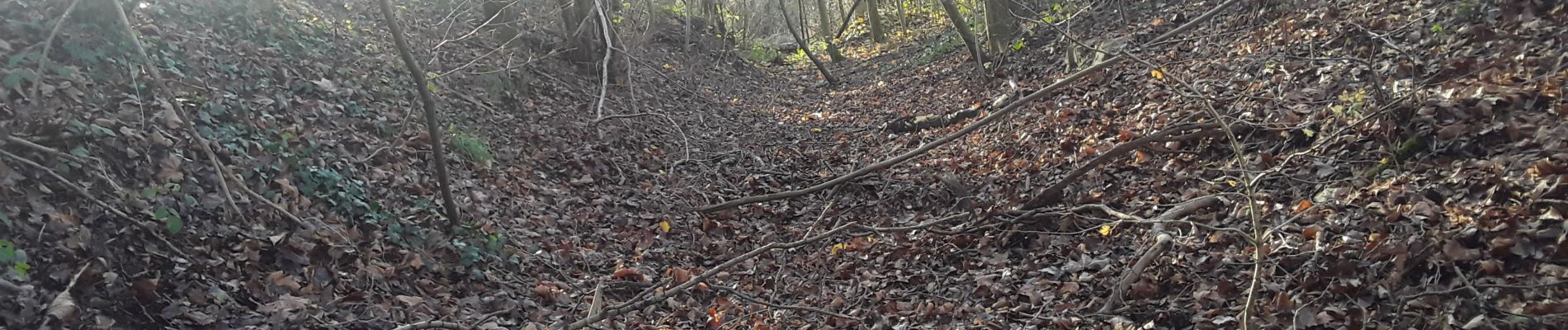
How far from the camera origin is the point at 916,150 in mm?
9133

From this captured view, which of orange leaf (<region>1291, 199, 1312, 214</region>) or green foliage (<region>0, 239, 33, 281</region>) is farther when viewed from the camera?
orange leaf (<region>1291, 199, 1312, 214</region>)

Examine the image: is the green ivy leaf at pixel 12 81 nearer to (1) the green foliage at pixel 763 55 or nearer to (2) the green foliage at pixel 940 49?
(2) the green foliage at pixel 940 49

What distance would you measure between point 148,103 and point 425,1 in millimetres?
7046

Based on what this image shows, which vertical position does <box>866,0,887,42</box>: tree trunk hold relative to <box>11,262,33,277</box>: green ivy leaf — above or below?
below

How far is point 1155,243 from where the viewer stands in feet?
17.1

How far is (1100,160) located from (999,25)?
678 centimetres

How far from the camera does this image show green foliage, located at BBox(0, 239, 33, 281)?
374 cm

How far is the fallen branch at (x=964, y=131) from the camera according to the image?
27.2ft

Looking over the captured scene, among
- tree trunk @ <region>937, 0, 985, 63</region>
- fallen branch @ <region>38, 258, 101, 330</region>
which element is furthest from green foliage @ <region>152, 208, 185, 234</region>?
tree trunk @ <region>937, 0, 985, 63</region>

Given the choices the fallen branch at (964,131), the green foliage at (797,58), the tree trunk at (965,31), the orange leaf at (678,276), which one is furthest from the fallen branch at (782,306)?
the green foliage at (797,58)

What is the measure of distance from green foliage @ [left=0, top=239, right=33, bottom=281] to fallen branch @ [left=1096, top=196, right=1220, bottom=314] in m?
5.41

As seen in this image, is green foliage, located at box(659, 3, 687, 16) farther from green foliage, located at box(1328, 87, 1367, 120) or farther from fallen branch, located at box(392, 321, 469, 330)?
green foliage, located at box(1328, 87, 1367, 120)

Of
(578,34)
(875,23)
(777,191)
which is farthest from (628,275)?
(875,23)

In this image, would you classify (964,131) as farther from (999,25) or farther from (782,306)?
(782,306)
